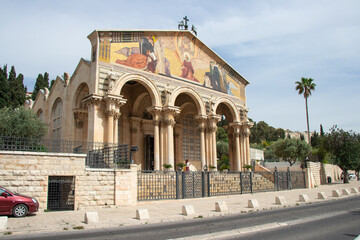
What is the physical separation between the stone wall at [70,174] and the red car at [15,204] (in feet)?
4.53

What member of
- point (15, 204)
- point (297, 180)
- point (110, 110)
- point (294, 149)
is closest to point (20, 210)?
point (15, 204)

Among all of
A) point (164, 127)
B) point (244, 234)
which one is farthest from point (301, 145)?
point (244, 234)

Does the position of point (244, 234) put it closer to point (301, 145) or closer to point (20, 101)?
point (20, 101)

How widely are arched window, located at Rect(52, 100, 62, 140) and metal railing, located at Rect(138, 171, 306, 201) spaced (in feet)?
27.1

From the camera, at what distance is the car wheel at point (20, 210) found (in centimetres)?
1110

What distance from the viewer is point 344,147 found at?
33.9m

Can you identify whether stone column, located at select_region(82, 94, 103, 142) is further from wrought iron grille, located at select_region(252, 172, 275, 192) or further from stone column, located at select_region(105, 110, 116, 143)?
wrought iron grille, located at select_region(252, 172, 275, 192)

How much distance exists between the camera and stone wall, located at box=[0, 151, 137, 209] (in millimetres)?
12508

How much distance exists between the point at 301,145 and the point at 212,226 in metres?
47.4

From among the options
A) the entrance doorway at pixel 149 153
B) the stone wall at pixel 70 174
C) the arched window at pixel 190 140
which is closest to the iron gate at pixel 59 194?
the stone wall at pixel 70 174

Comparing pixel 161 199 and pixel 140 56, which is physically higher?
pixel 140 56

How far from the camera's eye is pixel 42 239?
24.8ft

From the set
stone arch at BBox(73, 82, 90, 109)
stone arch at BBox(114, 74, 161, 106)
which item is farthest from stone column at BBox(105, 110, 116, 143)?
stone arch at BBox(73, 82, 90, 109)

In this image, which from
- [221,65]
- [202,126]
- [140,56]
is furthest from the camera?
[221,65]
